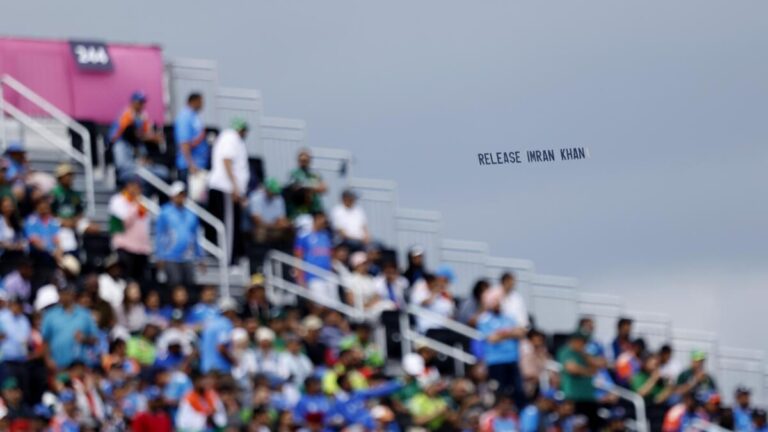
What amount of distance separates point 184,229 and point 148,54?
532 cm

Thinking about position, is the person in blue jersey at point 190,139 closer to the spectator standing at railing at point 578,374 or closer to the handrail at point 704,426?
the spectator standing at railing at point 578,374

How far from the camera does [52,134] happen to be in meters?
33.8

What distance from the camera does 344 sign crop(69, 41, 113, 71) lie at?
3534 centimetres

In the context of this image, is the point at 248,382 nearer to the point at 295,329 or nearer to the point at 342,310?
the point at 295,329

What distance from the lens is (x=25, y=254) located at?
29.3 meters

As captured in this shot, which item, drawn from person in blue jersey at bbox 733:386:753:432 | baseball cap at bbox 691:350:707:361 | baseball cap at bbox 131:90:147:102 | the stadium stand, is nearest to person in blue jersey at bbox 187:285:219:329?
the stadium stand

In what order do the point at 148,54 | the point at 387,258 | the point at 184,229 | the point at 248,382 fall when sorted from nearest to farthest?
the point at 248,382, the point at 184,229, the point at 387,258, the point at 148,54

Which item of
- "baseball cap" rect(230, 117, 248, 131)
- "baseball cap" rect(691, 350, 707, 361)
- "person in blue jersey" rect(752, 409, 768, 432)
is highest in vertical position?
"baseball cap" rect(230, 117, 248, 131)

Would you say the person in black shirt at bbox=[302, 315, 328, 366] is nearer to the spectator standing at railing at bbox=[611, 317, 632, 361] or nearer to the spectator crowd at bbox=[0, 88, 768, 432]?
the spectator crowd at bbox=[0, 88, 768, 432]

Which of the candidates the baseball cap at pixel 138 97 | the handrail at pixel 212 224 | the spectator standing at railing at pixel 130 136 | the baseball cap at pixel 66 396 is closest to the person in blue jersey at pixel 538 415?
the handrail at pixel 212 224

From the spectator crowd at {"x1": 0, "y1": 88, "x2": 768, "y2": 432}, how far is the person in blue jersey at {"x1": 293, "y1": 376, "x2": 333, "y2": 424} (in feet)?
0.07

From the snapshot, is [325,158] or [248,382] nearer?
[248,382]

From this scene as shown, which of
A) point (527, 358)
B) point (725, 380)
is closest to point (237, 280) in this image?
point (527, 358)

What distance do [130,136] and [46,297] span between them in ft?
14.1
